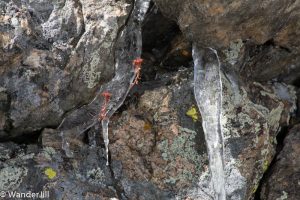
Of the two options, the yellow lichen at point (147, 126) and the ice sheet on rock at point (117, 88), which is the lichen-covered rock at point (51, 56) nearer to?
the ice sheet on rock at point (117, 88)

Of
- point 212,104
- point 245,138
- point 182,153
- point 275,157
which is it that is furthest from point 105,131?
point 275,157

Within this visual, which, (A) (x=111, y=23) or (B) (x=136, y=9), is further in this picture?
(B) (x=136, y=9)

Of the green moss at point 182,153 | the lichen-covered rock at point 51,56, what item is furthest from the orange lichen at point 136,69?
the green moss at point 182,153

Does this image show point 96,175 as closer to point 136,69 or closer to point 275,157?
point 136,69

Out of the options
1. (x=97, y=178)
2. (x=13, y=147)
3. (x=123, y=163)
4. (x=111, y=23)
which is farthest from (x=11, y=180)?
(x=111, y=23)

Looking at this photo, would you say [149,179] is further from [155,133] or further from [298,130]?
[298,130]

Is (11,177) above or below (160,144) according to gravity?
below

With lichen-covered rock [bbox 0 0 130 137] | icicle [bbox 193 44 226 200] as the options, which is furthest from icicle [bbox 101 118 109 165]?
icicle [bbox 193 44 226 200]
